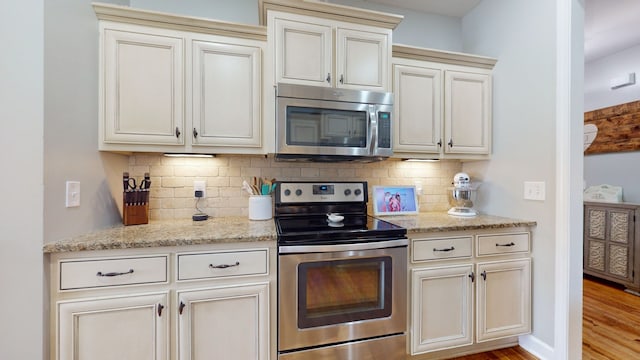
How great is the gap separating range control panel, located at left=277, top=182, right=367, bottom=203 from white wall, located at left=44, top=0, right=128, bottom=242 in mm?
1069

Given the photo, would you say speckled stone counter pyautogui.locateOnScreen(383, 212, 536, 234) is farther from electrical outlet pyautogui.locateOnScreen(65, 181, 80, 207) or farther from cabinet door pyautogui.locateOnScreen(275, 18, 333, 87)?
electrical outlet pyautogui.locateOnScreen(65, 181, 80, 207)

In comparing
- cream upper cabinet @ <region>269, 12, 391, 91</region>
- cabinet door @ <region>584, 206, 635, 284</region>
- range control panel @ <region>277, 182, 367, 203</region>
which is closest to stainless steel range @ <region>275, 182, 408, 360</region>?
range control panel @ <region>277, 182, 367, 203</region>

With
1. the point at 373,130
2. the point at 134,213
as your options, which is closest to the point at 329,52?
Result: the point at 373,130

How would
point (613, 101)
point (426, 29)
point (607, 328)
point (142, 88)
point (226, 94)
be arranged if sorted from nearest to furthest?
1. point (142, 88)
2. point (226, 94)
3. point (607, 328)
4. point (426, 29)
5. point (613, 101)

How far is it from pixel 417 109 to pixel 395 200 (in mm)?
734

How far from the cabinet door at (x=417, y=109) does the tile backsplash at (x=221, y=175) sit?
0.32 meters

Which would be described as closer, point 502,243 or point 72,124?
point 72,124

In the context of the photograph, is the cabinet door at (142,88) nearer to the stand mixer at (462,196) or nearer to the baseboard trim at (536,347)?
the stand mixer at (462,196)

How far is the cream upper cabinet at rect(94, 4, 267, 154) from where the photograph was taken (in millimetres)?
1566

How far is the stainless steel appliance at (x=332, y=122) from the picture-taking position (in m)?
1.68

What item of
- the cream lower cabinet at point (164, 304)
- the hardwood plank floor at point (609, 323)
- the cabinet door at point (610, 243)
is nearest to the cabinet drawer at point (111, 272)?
the cream lower cabinet at point (164, 304)

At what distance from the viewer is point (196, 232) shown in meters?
1.47

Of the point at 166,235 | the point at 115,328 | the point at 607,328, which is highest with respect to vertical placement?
the point at 166,235

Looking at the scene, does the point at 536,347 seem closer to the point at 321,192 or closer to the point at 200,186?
the point at 321,192
